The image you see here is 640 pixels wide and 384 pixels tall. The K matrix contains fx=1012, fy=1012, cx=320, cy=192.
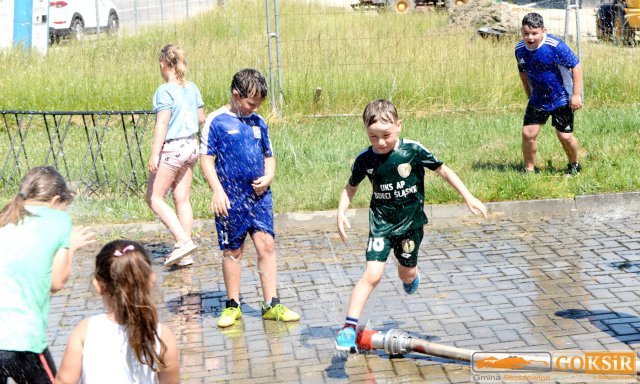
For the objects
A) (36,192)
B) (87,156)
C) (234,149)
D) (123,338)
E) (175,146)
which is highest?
(36,192)

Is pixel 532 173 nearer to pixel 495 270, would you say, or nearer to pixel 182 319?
pixel 495 270

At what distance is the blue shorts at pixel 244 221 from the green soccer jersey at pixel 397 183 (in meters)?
0.90

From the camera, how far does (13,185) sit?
445 inches

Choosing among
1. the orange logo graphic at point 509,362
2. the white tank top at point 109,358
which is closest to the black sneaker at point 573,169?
the orange logo graphic at point 509,362

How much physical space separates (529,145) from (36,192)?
7.19 metres


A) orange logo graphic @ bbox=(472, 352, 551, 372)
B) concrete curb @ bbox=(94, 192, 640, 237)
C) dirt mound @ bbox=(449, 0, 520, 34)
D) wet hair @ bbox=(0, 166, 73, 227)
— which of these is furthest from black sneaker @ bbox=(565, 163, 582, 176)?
dirt mound @ bbox=(449, 0, 520, 34)

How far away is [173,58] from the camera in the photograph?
8.05 metres

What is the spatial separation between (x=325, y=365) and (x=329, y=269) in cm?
223

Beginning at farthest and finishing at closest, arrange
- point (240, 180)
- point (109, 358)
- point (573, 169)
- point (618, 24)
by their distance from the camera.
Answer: point (618, 24), point (573, 169), point (240, 180), point (109, 358)

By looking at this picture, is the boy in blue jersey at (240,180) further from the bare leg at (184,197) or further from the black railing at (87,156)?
the black railing at (87,156)

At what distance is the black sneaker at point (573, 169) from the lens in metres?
10.7

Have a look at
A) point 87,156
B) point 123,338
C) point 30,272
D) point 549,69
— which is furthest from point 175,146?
point 123,338

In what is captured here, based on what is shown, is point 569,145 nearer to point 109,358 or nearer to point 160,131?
point 160,131

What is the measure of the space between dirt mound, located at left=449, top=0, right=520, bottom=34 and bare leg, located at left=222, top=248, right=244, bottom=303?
12.3 meters
